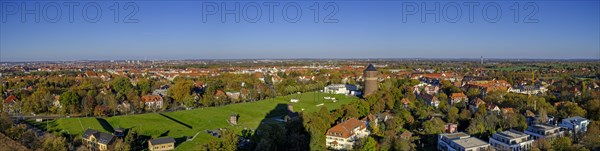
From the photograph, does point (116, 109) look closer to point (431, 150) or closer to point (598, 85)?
point (431, 150)

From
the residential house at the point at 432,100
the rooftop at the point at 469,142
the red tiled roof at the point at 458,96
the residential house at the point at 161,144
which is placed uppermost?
the red tiled roof at the point at 458,96

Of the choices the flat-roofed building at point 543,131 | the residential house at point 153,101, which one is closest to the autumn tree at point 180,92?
the residential house at point 153,101

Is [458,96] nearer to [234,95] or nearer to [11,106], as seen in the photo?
[234,95]

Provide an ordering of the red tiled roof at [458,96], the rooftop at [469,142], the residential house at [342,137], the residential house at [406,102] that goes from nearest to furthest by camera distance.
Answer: the rooftop at [469,142] < the residential house at [342,137] < the residential house at [406,102] < the red tiled roof at [458,96]

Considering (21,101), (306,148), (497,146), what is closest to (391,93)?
(497,146)

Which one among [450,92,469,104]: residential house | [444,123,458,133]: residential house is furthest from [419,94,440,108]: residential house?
[444,123,458,133]: residential house

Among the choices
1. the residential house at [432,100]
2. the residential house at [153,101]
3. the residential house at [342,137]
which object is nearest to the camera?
the residential house at [342,137]

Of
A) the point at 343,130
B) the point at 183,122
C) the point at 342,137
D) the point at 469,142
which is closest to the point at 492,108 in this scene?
the point at 469,142

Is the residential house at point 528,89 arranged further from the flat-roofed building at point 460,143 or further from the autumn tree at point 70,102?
the autumn tree at point 70,102
